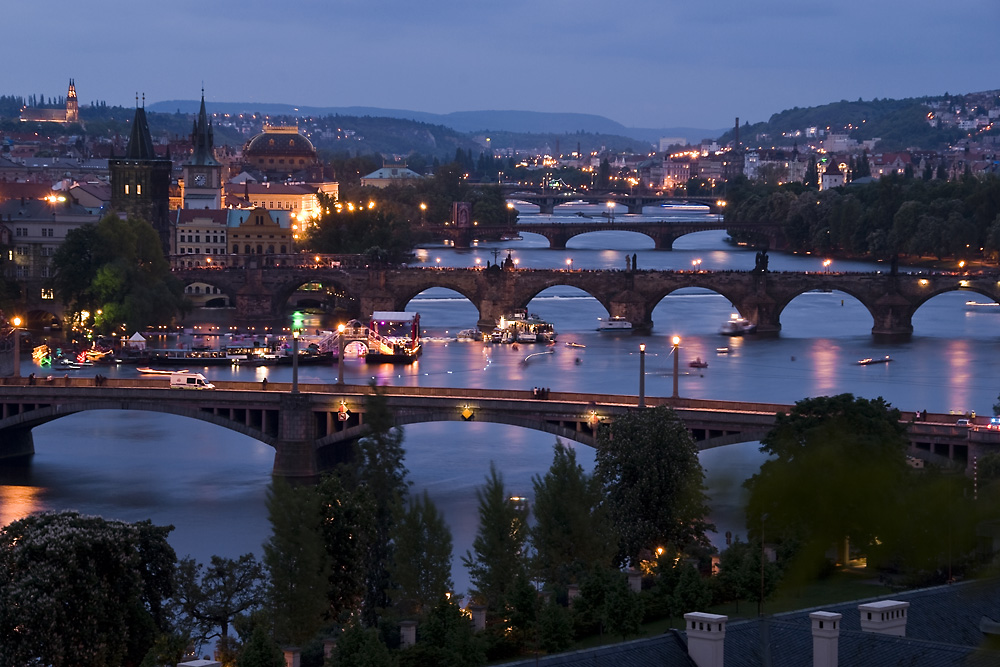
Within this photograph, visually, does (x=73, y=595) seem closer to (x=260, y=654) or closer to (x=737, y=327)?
(x=260, y=654)

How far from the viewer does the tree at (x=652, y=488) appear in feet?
66.6

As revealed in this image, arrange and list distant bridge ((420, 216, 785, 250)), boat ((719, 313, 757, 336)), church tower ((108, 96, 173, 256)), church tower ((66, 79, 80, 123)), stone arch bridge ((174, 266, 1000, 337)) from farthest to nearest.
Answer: church tower ((66, 79, 80, 123)) → distant bridge ((420, 216, 785, 250)) → church tower ((108, 96, 173, 256)) → stone arch bridge ((174, 266, 1000, 337)) → boat ((719, 313, 757, 336))

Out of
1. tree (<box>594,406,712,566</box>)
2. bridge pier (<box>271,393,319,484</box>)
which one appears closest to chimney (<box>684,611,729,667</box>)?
tree (<box>594,406,712,566</box>)

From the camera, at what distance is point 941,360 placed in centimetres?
4147

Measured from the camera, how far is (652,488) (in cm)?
2070

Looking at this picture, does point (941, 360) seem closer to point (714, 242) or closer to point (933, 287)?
point (933, 287)

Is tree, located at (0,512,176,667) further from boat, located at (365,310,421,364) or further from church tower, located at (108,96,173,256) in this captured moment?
church tower, located at (108,96,173,256)

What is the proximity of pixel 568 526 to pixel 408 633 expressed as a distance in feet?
13.8

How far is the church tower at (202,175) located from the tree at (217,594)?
53.0 m

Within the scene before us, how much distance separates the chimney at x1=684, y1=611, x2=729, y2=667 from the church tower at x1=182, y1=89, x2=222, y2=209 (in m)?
61.0

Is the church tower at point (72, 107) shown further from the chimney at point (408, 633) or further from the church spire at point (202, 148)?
the chimney at point (408, 633)

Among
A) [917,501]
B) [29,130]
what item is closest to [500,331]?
[917,501]

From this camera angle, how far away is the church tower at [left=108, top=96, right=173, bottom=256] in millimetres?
58344

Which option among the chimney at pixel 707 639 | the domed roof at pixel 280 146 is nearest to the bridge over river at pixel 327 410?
the chimney at pixel 707 639
